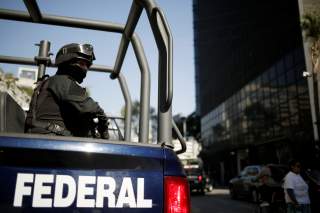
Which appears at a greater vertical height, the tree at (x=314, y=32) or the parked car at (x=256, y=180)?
the tree at (x=314, y=32)

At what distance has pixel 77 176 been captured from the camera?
1543 millimetres

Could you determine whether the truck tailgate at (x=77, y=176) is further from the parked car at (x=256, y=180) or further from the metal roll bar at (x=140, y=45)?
the parked car at (x=256, y=180)

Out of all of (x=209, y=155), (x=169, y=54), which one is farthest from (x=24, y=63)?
(x=209, y=155)

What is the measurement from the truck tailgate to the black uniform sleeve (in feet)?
1.07

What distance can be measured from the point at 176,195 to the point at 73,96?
2.85 ft

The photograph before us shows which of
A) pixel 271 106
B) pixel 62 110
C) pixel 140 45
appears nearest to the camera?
pixel 62 110

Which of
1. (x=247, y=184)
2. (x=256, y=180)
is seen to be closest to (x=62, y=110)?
(x=256, y=180)

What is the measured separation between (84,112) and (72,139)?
0.31 m

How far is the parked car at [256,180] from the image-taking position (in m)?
11.2

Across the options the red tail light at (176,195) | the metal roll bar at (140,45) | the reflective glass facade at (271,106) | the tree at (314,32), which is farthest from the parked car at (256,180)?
the red tail light at (176,195)

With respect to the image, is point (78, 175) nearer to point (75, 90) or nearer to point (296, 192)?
point (75, 90)

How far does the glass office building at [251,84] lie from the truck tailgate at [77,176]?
20038mm

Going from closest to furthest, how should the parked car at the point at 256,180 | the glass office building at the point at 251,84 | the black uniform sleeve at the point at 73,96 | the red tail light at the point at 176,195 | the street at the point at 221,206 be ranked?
the red tail light at the point at 176,195, the black uniform sleeve at the point at 73,96, the street at the point at 221,206, the parked car at the point at 256,180, the glass office building at the point at 251,84

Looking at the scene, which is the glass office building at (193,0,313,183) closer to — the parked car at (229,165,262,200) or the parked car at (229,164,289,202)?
the parked car at (229,165,262,200)
